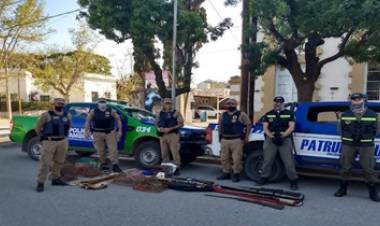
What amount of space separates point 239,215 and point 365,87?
11038mm

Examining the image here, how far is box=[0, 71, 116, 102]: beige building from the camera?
114 feet

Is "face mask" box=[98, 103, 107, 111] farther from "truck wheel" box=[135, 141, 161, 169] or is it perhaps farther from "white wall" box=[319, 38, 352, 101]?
"white wall" box=[319, 38, 352, 101]

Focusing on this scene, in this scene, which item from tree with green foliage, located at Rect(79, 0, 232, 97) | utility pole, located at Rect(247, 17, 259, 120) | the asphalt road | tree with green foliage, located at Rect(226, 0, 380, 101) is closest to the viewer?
the asphalt road

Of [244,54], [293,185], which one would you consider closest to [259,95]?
[244,54]

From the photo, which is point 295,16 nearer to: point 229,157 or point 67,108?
point 229,157

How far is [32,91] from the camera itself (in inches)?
1425

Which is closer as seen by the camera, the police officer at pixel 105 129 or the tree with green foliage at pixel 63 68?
the police officer at pixel 105 129

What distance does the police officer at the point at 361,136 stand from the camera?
20.0 ft

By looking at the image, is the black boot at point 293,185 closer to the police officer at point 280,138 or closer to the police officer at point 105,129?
the police officer at point 280,138

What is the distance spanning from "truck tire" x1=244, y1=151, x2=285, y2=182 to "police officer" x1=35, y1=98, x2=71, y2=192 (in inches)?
134

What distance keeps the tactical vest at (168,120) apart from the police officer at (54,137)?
1916mm

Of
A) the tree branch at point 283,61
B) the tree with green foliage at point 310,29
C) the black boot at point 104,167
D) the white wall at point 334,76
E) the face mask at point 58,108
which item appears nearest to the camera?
the face mask at point 58,108

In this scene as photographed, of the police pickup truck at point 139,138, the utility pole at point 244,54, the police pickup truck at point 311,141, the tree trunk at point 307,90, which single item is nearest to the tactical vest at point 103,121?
the police pickup truck at point 139,138

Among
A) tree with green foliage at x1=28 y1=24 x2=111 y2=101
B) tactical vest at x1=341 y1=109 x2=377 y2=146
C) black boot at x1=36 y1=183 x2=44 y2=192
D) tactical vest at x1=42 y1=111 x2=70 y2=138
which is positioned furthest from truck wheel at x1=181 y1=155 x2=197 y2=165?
tree with green foliage at x1=28 y1=24 x2=111 y2=101
